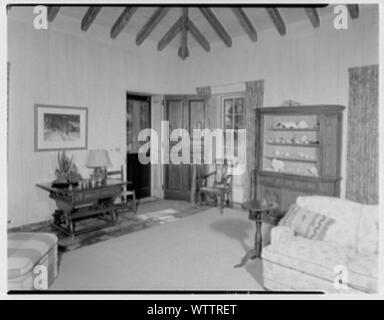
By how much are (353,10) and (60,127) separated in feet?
15.9

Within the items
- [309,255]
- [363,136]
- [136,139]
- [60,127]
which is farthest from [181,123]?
[309,255]

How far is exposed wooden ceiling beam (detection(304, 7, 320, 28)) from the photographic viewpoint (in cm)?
466

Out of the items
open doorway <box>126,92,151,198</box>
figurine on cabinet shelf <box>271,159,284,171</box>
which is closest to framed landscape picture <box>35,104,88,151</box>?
open doorway <box>126,92,151,198</box>

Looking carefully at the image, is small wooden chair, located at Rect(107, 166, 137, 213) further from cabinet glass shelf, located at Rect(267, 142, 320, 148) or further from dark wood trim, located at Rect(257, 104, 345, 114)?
dark wood trim, located at Rect(257, 104, 345, 114)

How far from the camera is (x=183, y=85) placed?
278 inches

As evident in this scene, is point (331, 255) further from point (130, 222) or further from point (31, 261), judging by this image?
point (130, 222)

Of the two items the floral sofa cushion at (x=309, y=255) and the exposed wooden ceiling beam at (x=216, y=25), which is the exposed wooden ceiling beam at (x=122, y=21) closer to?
the exposed wooden ceiling beam at (x=216, y=25)

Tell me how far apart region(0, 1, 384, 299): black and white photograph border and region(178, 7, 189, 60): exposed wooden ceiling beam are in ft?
0.20

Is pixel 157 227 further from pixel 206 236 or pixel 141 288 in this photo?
pixel 141 288

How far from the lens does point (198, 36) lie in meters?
6.07

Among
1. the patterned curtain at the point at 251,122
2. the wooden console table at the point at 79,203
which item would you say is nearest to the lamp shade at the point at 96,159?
the wooden console table at the point at 79,203

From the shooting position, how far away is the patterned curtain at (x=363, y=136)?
4379mm

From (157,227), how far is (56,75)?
2.96 metres
